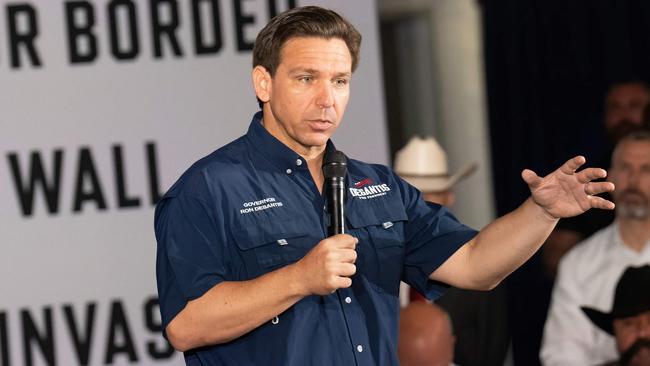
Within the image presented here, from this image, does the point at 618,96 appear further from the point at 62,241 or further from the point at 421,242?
the point at 421,242

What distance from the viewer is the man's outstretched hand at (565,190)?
7.56 ft

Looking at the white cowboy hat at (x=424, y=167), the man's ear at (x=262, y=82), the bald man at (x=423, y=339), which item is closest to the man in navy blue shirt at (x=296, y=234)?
the man's ear at (x=262, y=82)

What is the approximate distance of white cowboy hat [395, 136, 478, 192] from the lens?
531cm

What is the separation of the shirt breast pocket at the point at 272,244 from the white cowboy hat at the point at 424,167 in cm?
287

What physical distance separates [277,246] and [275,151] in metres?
0.21

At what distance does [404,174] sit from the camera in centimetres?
542

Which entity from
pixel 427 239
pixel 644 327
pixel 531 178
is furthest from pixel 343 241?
pixel 644 327

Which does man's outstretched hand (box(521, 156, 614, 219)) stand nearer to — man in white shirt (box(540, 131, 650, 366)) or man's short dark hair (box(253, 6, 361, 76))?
man's short dark hair (box(253, 6, 361, 76))

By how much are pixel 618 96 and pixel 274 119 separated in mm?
3293

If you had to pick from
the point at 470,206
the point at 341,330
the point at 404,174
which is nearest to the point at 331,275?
the point at 341,330

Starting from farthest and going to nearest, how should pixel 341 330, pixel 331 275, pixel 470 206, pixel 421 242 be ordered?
pixel 470 206, pixel 421 242, pixel 341 330, pixel 331 275

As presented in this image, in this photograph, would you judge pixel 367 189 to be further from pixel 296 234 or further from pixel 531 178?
pixel 531 178

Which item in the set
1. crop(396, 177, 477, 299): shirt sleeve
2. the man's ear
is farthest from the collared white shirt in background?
the man's ear

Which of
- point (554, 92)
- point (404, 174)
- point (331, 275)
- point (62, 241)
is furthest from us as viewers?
point (554, 92)
